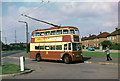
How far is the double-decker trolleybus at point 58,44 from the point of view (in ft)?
57.4

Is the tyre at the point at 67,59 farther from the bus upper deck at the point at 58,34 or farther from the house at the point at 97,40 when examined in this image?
the house at the point at 97,40

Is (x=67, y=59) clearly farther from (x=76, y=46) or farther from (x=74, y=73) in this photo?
(x=74, y=73)

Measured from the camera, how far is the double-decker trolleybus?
57.4 feet

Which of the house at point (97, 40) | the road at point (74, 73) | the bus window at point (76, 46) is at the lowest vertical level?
the road at point (74, 73)

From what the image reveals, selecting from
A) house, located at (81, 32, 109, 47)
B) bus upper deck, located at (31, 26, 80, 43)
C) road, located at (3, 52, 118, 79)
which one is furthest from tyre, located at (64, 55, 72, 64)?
house, located at (81, 32, 109, 47)

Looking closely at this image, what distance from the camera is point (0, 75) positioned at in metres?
9.98

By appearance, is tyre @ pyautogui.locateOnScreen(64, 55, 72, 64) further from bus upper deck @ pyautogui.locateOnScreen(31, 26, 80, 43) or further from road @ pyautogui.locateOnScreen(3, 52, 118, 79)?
road @ pyautogui.locateOnScreen(3, 52, 118, 79)

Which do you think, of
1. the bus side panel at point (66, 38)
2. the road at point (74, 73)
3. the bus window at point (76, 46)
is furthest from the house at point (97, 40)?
the road at point (74, 73)

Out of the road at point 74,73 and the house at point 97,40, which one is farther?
the house at point 97,40

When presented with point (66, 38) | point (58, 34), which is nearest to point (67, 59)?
point (66, 38)

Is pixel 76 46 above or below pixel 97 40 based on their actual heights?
below

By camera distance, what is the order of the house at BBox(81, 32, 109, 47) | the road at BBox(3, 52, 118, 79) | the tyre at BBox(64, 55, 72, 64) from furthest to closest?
the house at BBox(81, 32, 109, 47)
the tyre at BBox(64, 55, 72, 64)
the road at BBox(3, 52, 118, 79)

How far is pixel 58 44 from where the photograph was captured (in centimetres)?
1862

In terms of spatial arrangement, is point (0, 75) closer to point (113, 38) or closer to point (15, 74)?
point (15, 74)
